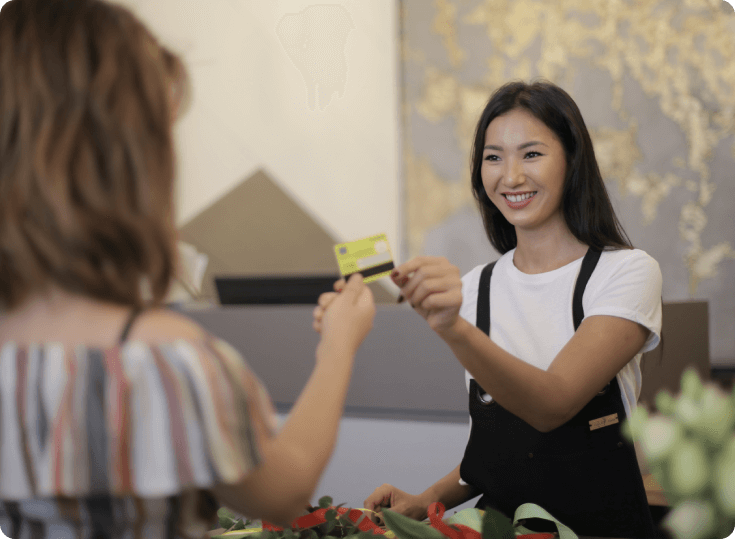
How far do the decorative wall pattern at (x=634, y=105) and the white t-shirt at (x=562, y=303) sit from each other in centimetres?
179

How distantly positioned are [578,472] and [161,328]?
0.73 meters

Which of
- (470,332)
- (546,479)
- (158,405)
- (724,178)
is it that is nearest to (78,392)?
(158,405)

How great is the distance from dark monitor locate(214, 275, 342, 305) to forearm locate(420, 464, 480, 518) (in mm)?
731

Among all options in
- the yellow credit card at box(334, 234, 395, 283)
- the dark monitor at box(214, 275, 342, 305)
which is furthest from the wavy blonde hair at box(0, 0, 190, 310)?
the dark monitor at box(214, 275, 342, 305)

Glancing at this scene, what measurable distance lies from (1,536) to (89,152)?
33 cm

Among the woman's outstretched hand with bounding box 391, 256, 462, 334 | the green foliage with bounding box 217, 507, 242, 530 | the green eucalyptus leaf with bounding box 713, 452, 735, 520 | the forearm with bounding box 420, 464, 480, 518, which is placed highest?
the woman's outstretched hand with bounding box 391, 256, 462, 334

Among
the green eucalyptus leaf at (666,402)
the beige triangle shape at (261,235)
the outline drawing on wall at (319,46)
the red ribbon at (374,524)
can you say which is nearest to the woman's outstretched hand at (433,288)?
the red ribbon at (374,524)

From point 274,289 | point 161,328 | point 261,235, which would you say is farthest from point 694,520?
point 261,235

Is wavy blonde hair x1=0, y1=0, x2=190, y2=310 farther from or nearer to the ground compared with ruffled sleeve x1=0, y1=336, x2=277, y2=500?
farther from the ground

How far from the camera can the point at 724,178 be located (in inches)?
102

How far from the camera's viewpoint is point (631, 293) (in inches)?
37.1

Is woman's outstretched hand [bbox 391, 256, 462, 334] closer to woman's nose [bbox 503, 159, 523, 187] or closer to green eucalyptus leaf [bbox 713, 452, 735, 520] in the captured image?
woman's nose [bbox 503, 159, 523, 187]

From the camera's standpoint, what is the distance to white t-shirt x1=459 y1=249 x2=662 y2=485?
0.95 m

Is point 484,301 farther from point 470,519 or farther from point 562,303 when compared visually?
point 470,519
